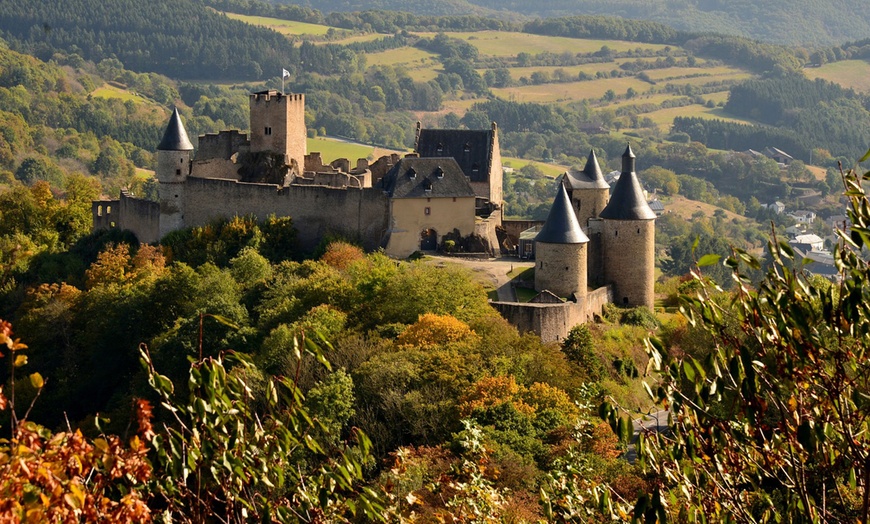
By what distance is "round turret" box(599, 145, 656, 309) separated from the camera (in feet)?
132

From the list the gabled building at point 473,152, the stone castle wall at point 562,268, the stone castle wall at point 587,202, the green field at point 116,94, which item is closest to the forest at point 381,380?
the stone castle wall at point 562,268

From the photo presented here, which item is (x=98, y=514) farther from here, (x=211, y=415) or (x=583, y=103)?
(x=583, y=103)

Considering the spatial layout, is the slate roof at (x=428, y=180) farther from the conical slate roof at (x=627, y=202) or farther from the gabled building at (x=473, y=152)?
the conical slate roof at (x=627, y=202)

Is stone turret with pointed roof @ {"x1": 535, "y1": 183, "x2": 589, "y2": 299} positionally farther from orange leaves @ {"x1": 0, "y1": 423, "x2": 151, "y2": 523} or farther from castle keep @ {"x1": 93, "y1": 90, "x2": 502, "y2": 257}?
orange leaves @ {"x1": 0, "y1": 423, "x2": 151, "y2": 523}

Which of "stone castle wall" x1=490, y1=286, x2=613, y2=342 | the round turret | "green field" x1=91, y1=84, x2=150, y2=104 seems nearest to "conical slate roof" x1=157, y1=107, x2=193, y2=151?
the round turret

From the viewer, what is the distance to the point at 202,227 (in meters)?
46.8

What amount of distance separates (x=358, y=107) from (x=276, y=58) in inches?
574

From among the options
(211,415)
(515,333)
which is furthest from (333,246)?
(211,415)

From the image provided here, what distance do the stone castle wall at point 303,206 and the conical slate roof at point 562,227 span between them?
6.67 metres

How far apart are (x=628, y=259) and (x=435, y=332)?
8.24 m

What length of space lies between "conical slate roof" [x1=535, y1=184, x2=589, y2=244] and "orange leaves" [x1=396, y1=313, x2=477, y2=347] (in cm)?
392

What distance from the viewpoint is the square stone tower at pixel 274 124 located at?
47.5 meters

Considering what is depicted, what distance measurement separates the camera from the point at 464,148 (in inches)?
1882

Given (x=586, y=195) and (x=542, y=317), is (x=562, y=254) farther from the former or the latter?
(x=586, y=195)
